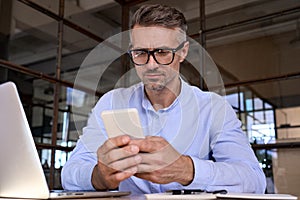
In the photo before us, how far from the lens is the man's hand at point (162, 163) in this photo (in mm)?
660

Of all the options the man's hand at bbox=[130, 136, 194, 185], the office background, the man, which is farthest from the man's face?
the office background

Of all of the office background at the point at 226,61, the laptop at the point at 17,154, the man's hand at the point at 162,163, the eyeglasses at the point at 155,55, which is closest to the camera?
the laptop at the point at 17,154

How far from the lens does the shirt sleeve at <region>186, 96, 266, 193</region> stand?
2.43ft

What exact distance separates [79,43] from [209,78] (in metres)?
1.10

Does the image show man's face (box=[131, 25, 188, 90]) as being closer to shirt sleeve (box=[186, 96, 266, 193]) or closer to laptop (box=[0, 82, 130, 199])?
shirt sleeve (box=[186, 96, 266, 193])

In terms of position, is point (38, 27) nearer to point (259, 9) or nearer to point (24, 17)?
point (24, 17)

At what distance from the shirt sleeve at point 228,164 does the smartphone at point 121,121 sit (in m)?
0.18

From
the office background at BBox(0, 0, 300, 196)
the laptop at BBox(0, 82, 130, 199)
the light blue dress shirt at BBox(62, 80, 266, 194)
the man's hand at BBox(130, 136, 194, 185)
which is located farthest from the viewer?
the office background at BBox(0, 0, 300, 196)

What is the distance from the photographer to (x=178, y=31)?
3.54 feet

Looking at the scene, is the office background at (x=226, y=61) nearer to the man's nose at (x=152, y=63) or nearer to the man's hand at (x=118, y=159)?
the man's nose at (x=152, y=63)

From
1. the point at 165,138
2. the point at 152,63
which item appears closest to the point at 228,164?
the point at 165,138

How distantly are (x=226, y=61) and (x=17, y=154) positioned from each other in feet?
6.94

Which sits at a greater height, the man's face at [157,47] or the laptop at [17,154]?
the man's face at [157,47]

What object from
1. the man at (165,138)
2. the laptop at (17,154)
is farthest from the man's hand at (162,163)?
the laptop at (17,154)
